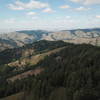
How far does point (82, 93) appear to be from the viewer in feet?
354

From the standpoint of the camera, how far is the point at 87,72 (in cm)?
14388

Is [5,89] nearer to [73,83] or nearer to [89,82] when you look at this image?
[73,83]

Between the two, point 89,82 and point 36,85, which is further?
point 36,85

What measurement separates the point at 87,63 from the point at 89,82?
190 feet

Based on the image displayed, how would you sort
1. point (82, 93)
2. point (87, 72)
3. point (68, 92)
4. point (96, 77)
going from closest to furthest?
point (82, 93)
point (68, 92)
point (96, 77)
point (87, 72)

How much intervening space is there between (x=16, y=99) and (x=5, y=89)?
38405 mm

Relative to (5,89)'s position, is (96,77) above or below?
above


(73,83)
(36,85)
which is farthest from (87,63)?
(36,85)

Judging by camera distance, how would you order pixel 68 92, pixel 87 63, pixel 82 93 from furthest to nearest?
1. pixel 87 63
2. pixel 68 92
3. pixel 82 93

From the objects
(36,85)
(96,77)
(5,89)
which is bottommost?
(5,89)

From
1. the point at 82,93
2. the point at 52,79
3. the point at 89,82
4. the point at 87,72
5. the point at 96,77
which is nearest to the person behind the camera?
the point at 82,93

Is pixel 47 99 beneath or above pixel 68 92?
beneath

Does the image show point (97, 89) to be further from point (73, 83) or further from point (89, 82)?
point (73, 83)

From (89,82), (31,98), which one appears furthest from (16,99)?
(89,82)
